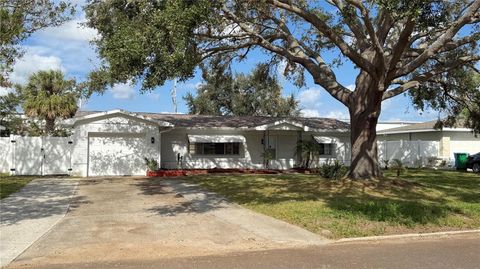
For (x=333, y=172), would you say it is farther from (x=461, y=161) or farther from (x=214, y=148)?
(x=461, y=161)

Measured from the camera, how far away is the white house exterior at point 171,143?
24.6 m

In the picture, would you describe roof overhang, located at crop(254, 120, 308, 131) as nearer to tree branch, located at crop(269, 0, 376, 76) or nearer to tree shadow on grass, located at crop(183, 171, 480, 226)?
tree shadow on grass, located at crop(183, 171, 480, 226)

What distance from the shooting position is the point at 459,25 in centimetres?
1270

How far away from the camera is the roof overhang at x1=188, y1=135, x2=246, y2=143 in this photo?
27.7 metres

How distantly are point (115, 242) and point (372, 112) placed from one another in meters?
10.8

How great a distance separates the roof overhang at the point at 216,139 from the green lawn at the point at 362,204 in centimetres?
886

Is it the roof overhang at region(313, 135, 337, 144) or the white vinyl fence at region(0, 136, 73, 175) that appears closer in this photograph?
the white vinyl fence at region(0, 136, 73, 175)

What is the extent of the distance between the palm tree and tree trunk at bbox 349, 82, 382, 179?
56.4 ft

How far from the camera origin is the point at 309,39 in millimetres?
21391

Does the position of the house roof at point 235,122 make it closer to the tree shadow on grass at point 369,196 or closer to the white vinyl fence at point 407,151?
the white vinyl fence at point 407,151

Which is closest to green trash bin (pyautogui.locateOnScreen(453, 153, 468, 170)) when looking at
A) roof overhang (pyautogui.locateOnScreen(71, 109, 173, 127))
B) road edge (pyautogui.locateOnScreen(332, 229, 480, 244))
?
roof overhang (pyautogui.locateOnScreen(71, 109, 173, 127))

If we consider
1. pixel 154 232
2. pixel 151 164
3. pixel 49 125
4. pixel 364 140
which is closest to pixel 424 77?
pixel 364 140

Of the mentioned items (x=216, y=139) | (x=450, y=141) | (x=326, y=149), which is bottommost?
(x=326, y=149)

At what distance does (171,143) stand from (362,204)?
1676 centimetres
